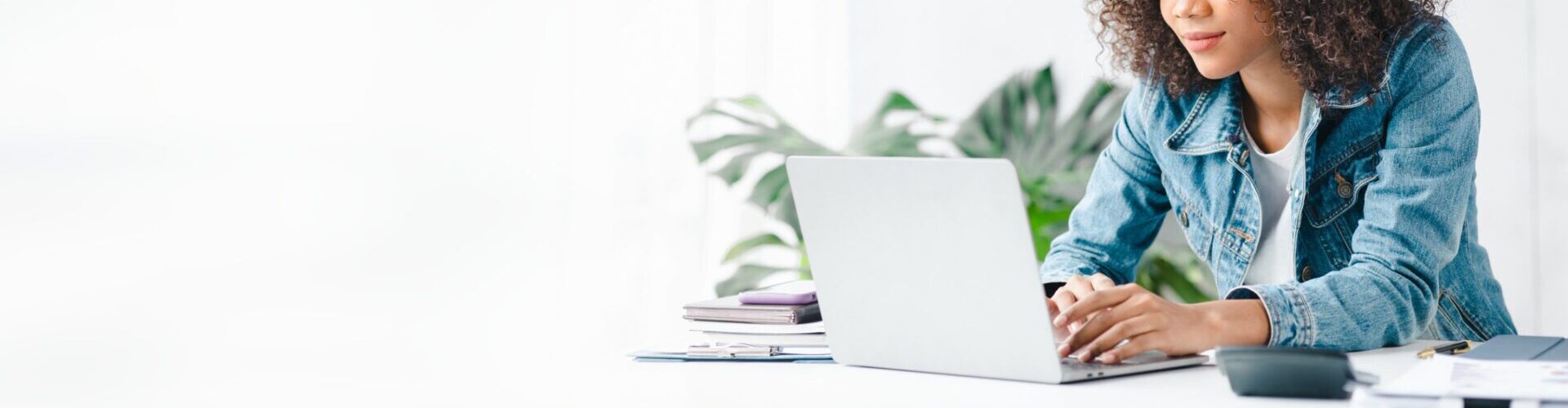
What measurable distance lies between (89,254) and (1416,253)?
1.56 metres

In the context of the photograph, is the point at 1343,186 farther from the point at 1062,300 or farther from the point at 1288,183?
the point at 1062,300

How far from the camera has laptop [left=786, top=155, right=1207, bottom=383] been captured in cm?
102

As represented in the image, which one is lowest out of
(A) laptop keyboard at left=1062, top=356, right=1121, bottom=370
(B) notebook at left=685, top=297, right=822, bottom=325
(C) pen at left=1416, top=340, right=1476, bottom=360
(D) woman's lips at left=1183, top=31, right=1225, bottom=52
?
(C) pen at left=1416, top=340, right=1476, bottom=360

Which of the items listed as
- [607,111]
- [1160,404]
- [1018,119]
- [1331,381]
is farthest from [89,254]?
[1018,119]

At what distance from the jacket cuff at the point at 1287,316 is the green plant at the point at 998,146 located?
4.69 feet

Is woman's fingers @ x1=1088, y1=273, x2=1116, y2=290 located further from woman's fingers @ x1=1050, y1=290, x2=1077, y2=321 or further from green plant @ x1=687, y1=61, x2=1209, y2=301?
green plant @ x1=687, y1=61, x2=1209, y2=301

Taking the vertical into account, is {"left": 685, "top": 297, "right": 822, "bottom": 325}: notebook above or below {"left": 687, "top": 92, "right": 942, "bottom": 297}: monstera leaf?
below

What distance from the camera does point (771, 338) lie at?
4.23 ft

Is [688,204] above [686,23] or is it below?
below

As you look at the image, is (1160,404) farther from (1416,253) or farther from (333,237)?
(333,237)

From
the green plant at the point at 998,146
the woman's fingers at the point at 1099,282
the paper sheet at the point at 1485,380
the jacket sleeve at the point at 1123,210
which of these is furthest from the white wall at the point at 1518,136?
the paper sheet at the point at 1485,380

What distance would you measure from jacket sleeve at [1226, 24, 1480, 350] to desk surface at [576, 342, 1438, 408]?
5 centimetres

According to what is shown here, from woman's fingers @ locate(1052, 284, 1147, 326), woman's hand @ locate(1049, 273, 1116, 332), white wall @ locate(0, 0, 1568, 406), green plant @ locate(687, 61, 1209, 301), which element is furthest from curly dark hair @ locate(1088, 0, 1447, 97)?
green plant @ locate(687, 61, 1209, 301)

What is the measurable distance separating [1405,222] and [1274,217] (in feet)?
0.87
